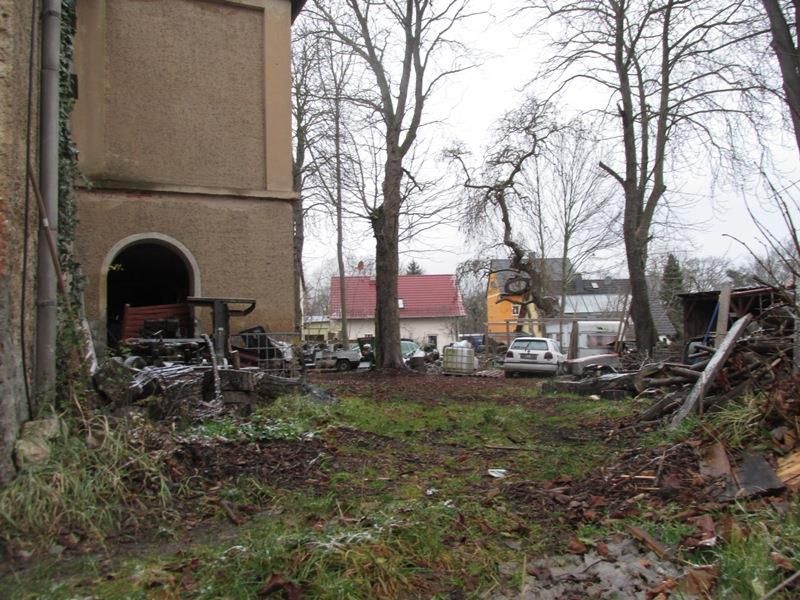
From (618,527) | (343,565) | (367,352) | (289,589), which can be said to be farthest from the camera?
(367,352)

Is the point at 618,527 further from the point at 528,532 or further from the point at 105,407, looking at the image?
the point at 105,407

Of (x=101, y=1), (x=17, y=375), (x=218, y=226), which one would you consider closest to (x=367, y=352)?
(x=218, y=226)

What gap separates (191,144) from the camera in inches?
475

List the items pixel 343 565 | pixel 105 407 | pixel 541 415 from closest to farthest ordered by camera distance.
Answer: pixel 343 565, pixel 105 407, pixel 541 415

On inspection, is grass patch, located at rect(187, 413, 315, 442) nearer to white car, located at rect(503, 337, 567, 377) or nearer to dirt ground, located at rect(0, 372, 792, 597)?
dirt ground, located at rect(0, 372, 792, 597)

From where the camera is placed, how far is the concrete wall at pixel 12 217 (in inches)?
174

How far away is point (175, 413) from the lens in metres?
6.69

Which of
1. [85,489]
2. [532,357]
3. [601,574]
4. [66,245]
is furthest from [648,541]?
[532,357]

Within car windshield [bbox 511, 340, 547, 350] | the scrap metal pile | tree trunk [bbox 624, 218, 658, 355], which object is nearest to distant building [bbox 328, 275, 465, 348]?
car windshield [bbox 511, 340, 547, 350]

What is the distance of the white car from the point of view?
20.7 m

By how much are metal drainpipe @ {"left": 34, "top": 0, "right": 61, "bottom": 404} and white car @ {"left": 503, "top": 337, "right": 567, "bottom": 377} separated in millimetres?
17085

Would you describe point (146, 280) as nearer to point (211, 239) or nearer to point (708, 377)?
point (211, 239)

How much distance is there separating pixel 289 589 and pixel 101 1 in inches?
473

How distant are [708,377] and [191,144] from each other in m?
9.79
